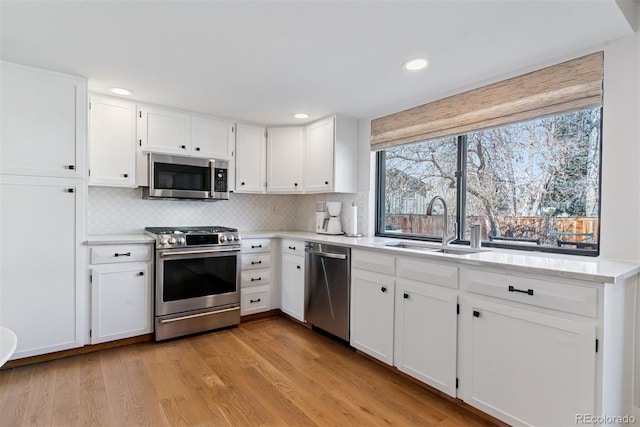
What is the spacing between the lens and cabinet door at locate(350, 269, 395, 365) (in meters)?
2.53

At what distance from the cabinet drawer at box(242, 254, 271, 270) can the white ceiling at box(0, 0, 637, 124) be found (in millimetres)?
1672

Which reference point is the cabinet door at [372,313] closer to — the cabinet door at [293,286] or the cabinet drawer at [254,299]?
the cabinet door at [293,286]

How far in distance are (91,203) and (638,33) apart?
428 cm

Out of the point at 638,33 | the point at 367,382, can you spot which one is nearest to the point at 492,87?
the point at 638,33

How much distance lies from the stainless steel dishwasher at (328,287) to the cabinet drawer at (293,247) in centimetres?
10

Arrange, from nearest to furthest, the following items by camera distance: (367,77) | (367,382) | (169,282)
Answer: (367,382) → (367,77) → (169,282)

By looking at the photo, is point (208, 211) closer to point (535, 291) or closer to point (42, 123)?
point (42, 123)

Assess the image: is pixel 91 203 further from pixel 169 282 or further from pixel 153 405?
pixel 153 405

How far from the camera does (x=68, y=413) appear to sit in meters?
1.98

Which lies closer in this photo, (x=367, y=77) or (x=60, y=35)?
(x=60, y=35)

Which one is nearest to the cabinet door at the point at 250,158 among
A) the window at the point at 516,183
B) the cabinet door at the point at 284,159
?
the cabinet door at the point at 284,159

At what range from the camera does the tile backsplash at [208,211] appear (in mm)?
3322

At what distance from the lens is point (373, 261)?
2.67 metres

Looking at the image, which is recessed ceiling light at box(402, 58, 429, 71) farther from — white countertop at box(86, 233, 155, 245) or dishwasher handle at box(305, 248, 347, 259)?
white countertop at box(86, 233, 155, 245)
